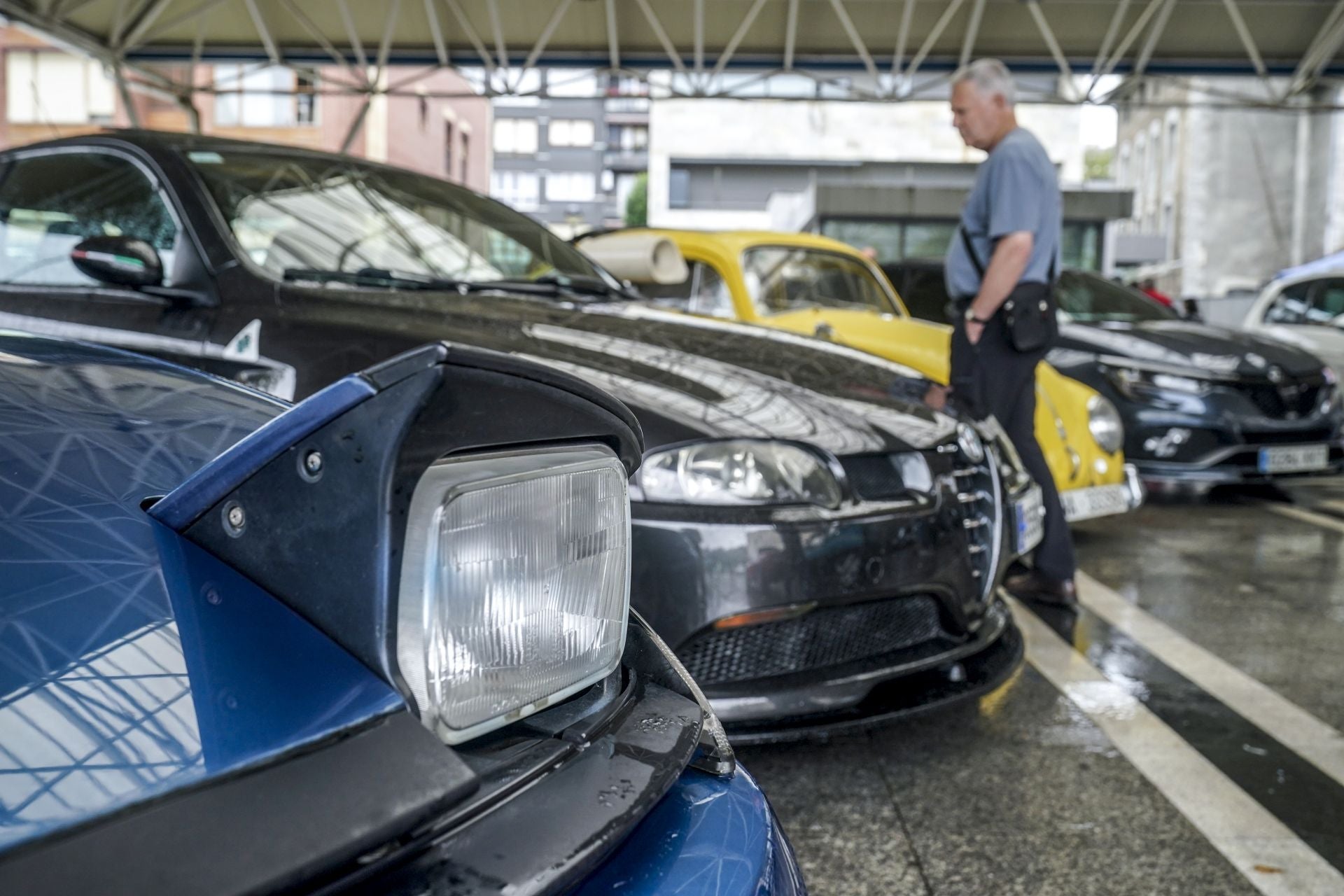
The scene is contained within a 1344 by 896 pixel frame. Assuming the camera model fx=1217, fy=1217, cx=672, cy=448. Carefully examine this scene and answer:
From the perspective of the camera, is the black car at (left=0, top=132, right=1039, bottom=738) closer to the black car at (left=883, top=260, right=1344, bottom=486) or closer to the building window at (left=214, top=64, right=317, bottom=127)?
the black car at (left=883, top=260, right=1344, bottom=486)

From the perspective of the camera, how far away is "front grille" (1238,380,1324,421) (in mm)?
6609

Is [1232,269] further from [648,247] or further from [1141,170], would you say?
[648,247]

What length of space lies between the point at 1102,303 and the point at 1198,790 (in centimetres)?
564

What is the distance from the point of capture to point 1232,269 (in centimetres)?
3531

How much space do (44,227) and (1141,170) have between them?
46631 mm

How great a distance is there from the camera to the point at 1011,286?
4.16 meters

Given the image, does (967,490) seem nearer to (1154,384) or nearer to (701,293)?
(701,293)

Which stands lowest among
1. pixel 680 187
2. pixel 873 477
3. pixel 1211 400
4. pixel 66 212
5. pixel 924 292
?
pixel 1211 400

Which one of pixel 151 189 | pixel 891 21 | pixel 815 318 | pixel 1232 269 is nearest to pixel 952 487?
pixel 151 189

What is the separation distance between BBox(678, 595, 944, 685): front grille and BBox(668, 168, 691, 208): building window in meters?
34.1

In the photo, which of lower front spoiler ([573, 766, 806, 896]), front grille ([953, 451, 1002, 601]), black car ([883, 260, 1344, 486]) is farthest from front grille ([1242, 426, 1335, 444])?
lower front spoiler ([573, 766, 806, 896])

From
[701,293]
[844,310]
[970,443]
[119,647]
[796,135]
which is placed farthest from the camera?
[796,135]

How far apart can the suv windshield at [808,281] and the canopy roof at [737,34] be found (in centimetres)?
666

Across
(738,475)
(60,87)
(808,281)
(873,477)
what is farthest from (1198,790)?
(60,87)
